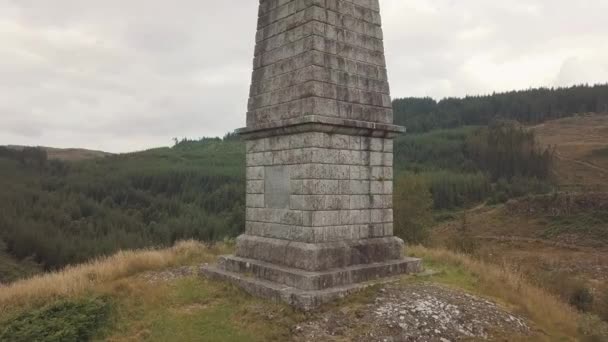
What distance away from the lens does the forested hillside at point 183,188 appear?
159 ft

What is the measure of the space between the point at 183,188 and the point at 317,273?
99.3 meters

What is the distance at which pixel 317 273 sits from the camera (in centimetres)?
798

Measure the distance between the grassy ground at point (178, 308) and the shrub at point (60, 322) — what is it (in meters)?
0.01

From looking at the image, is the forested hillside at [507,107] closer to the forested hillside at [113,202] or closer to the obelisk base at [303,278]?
the forested hillside at [113,202]

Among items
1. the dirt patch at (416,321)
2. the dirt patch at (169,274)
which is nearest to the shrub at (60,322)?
the dirt patch at (169,274)

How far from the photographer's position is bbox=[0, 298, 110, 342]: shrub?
22.7 feet

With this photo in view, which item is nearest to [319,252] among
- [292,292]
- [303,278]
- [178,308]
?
[303,278]

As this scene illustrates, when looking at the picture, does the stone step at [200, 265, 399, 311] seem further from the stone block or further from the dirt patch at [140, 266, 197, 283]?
the dirt patch at [140, 266, 197, 283]

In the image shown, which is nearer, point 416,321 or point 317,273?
point 416,321

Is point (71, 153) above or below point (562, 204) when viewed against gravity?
above

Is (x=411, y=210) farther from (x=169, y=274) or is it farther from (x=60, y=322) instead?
(x=60, y=322)

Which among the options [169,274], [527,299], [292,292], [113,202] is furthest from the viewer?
[113,202]

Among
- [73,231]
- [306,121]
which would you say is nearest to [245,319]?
[306,121]

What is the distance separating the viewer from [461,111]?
142 metres
